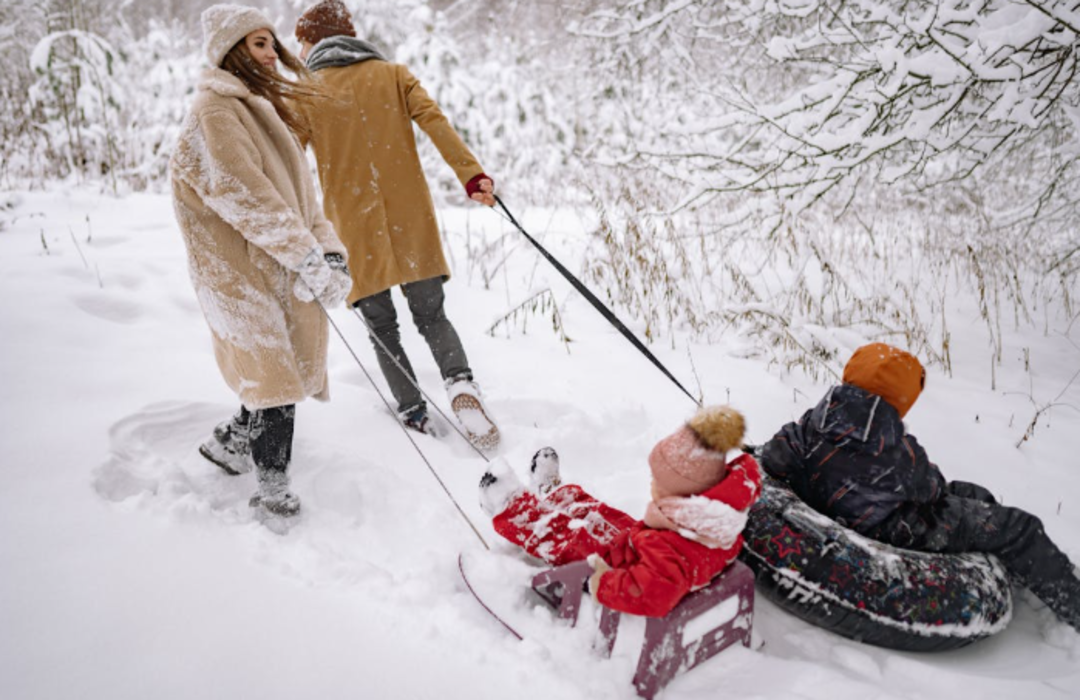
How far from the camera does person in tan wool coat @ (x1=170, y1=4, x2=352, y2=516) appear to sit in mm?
1730

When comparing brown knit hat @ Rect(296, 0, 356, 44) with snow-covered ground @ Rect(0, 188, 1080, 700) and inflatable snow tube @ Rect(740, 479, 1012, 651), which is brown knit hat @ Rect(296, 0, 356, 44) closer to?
snow-covered ground @ Rect(0, 188, 1080, 700)

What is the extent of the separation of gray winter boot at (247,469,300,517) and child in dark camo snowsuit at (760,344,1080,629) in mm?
1895

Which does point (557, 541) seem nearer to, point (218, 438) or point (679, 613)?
point (679, 613)

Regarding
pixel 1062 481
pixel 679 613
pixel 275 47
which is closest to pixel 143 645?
pixel 679 613

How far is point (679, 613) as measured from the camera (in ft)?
5.05

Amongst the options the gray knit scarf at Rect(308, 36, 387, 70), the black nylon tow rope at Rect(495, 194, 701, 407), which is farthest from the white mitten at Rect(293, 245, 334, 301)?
the gray knit scarf at Rect(308, 36, 387, 70)

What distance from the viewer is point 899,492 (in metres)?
1.92

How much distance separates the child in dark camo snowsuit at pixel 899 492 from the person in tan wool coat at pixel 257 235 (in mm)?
1788

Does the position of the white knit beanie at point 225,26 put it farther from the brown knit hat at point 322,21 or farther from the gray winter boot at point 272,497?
the gray winter boot at point 272,497

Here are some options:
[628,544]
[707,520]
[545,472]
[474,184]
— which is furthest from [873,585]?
[474,184]

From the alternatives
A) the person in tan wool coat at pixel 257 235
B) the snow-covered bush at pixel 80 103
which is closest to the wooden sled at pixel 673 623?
the person in tan wool coat at pixel 257 235

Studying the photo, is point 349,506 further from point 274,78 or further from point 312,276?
point 274,78

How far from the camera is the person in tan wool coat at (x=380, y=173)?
2564 millimetres

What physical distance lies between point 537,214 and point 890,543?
19.4 feet
